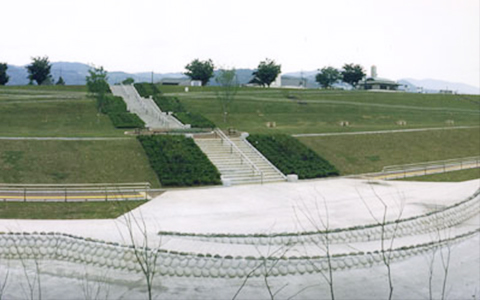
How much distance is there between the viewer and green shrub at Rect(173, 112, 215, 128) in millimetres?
44531

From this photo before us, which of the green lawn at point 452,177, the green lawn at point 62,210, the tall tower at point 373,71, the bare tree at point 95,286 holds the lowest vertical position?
the bare tree at point 95,286

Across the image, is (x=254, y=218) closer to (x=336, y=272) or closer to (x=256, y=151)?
(x=336, y=272)

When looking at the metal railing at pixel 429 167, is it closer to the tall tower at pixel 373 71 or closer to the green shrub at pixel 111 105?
the green shrub at pixel 111 105

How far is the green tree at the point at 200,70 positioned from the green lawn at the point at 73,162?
60.3 meters

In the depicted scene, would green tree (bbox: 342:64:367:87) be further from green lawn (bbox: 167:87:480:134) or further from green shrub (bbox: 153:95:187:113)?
green shrub (bbox: 153:95:187:113)

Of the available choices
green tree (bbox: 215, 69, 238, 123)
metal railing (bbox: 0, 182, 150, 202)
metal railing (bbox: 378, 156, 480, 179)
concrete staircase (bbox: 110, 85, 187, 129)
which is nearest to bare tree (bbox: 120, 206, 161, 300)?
metal railing (bbox: 0, 182, 150, 202)

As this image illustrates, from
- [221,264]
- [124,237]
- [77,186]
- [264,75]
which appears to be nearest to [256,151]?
[77,186]

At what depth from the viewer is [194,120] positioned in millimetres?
47719

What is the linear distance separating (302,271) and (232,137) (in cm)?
2521

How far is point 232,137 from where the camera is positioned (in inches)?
1467

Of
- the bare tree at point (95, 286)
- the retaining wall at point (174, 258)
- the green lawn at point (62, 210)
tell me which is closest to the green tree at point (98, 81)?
the green lawn at point (62, 210)

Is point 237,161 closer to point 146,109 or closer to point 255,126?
point 255,126

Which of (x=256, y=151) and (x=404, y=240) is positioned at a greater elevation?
(x=256, y=151)

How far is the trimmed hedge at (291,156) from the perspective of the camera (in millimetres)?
31328
